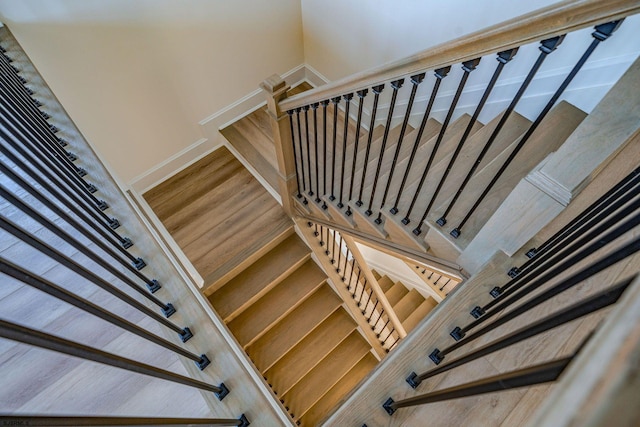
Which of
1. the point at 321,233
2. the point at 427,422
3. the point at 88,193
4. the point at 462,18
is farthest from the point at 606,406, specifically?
the point at 321,233

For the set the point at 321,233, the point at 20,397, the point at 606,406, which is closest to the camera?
the point at 606,406

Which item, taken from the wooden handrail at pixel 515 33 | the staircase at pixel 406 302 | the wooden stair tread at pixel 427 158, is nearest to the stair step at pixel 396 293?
the staircase at pixel 406 302

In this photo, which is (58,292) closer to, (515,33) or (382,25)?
(515,33)

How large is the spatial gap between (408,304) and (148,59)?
422cm

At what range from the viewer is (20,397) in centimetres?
116

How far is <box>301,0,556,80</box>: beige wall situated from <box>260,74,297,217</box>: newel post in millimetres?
1155

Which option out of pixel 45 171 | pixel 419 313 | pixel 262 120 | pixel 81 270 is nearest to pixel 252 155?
pixel 262 120

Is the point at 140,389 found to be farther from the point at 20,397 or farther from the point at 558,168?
the point at 558,168

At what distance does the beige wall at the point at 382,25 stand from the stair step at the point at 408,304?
3139 mm

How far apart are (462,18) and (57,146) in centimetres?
260

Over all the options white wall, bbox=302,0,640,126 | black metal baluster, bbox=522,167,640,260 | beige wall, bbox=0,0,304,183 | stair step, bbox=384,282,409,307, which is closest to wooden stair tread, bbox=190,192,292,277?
beige wall, bbox=0,0,304,183

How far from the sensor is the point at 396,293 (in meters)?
5.28

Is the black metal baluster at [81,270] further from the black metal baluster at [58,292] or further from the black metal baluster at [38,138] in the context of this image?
the black metal baluster at [38,138]

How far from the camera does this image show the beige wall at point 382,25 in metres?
2.40
